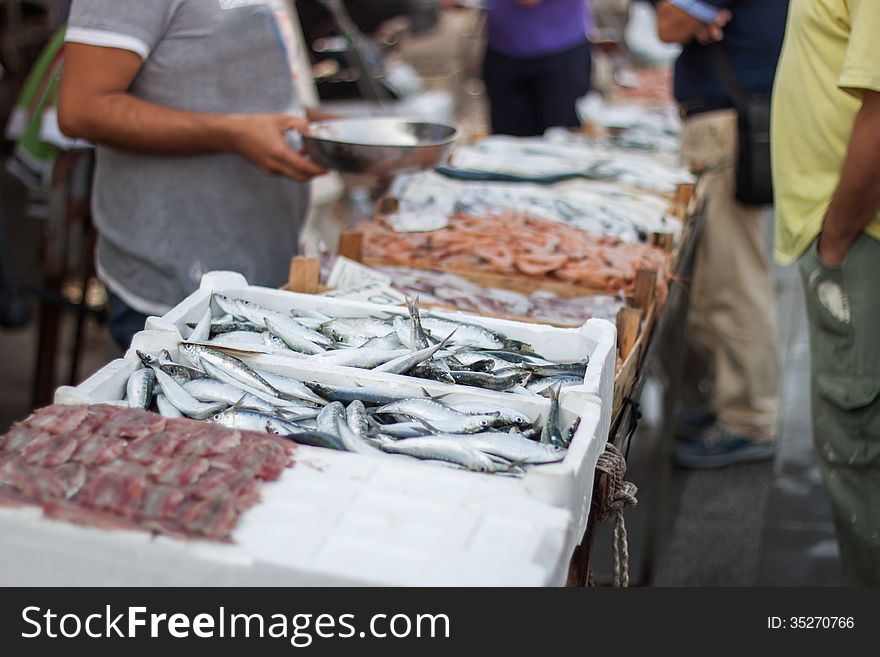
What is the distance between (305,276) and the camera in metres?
2.57

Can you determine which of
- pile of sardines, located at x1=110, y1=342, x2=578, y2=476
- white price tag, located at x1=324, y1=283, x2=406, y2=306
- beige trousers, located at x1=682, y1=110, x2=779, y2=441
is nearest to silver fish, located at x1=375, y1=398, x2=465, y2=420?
pile of sardines, located at x1=110, y1=342, x2=578, y2=476

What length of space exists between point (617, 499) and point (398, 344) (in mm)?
551

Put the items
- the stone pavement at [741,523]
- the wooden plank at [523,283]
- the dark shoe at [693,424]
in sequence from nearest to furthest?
the wooden plank at [523,283] < the stone pavement at [741,523] < the dark shoe at [693,424]

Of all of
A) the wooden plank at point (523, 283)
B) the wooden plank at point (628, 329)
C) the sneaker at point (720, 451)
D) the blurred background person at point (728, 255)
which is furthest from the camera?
the sneaker at point (720, 451)

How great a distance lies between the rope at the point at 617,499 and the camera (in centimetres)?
191

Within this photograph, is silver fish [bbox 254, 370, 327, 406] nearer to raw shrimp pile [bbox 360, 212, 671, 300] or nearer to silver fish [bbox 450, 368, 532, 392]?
silver fish [bbox 450, 368, 532, 392]

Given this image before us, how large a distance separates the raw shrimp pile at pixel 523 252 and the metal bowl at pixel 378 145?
26 centimetres

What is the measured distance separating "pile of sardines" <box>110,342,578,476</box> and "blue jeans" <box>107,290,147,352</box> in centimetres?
108

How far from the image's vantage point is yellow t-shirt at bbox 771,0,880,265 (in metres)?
2.34

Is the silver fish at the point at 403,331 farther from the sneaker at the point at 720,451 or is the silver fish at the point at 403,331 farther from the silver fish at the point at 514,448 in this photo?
the sneaker at the point at 720,451

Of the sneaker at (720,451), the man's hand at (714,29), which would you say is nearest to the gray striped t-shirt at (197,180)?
the man's hand at (714,29)

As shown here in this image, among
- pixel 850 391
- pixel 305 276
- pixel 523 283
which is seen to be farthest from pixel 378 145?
pixel 850 391

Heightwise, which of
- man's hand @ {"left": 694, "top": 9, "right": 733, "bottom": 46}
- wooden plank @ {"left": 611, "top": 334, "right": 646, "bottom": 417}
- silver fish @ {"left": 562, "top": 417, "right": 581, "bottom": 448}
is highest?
Answer: man's hand @ {"left": 694, "top": 9, "right": 733, "bottom": 46}

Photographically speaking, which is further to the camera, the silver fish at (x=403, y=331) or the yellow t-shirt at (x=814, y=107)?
the yellow t-shirt at (x=814, y=107)
